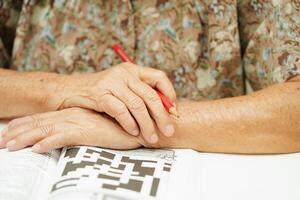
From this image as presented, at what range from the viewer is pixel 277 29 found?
1069mm

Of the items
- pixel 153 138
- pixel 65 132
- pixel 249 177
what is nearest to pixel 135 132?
pixel 153 138

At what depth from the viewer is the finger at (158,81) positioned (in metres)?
0.92

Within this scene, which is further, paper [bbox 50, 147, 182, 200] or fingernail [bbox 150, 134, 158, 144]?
fingernail [bbox 150, 134, 158, 144]

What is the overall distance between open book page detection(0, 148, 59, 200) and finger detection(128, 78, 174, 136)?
217 millimetres

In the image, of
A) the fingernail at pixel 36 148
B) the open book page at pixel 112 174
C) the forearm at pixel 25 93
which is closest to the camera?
the open book page at pixel 112 174

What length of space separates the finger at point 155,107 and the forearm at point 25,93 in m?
0.23

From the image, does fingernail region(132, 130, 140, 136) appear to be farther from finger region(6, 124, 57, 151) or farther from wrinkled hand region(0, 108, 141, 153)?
finger region(6, 124, 57, 151)

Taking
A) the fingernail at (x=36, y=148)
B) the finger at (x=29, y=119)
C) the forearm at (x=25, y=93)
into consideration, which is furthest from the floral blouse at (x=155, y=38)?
the fingernail at (x=36, y=148)

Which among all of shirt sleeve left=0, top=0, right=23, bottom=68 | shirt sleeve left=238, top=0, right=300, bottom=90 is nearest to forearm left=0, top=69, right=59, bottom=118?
shirt sleeve left=0, top=0, right=23, bottom=68

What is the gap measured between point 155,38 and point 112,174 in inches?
21.5

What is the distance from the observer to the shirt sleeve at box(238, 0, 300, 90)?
1.04 meters

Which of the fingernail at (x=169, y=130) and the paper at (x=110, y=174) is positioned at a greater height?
the fingernail at (x=169, y=130)

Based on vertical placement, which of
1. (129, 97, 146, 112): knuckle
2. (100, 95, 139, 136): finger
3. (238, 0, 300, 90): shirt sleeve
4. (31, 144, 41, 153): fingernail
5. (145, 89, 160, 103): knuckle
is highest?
(238, 0, 300, 90): shirt sleeve

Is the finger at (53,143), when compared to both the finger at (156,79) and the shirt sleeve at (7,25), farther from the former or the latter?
the shirt sleeve at (7,25)
